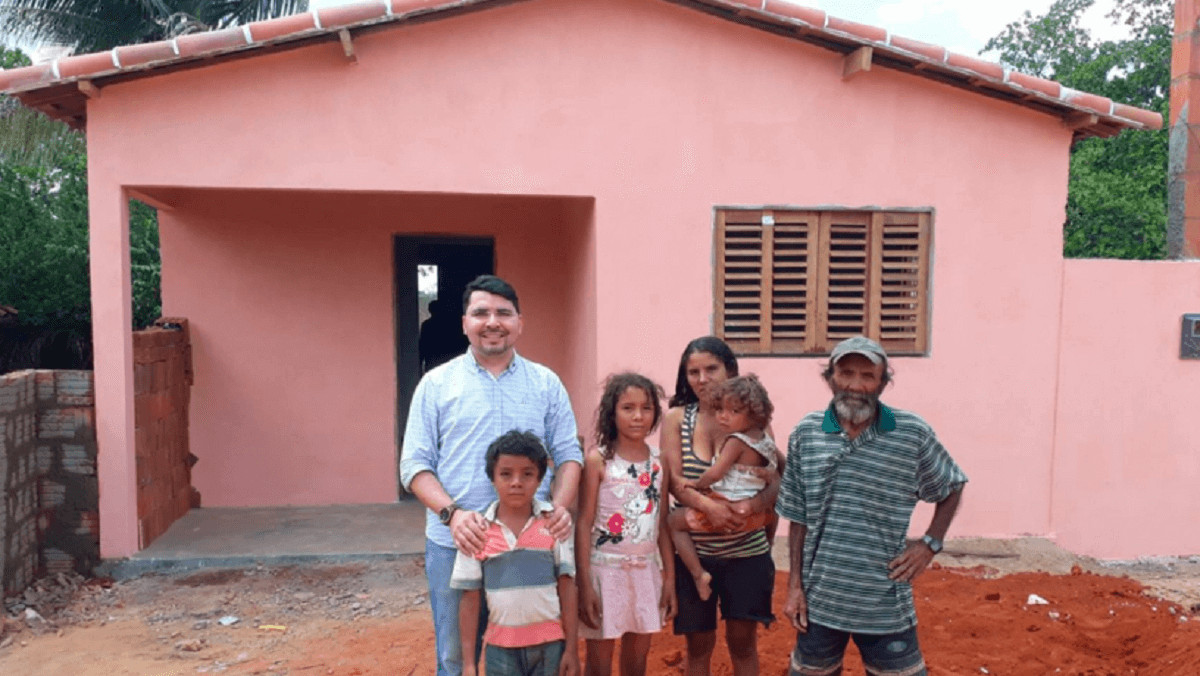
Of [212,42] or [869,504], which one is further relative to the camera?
[212,42]

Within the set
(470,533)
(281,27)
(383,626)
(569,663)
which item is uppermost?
(281,27)

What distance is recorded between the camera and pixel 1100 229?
1819cm

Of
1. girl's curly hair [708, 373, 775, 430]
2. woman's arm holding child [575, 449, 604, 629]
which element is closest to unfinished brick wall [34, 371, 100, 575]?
woman's arm holding child [575, 449, 604, 629]

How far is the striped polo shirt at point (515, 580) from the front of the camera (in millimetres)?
2611

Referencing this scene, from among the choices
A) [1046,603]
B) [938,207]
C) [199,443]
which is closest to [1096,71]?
[938,207]

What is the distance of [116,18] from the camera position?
39.7ft

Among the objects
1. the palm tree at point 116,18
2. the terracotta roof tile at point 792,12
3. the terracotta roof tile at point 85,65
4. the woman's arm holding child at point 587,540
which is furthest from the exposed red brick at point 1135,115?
the palm tree at point 116,18

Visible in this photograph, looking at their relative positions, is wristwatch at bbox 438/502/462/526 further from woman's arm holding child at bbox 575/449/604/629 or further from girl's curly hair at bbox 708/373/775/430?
girl's curly hair at bbox 708/373/775/430

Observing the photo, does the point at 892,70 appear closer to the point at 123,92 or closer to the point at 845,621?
the point at 845,621

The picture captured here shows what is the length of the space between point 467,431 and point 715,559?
3.29 feet

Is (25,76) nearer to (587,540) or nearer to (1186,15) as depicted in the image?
(587,540)

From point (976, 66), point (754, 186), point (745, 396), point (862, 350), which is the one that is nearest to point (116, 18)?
point (754, 186)

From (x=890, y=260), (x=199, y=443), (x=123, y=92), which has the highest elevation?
(x=123, y=92)

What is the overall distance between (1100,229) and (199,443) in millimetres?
18867
